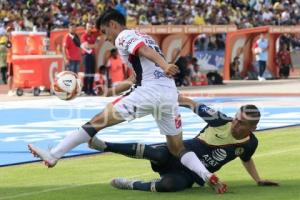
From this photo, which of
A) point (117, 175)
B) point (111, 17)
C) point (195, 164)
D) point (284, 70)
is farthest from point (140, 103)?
point (284, 70)

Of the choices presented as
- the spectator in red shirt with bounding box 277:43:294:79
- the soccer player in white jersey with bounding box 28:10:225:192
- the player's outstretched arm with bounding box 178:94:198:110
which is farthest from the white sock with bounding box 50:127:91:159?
the spectator in red shirt with bounding box 277:43:294:79

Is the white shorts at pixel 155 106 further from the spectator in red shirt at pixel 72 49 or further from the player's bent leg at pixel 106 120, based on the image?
the spectator in red shirt at pixel 72 49

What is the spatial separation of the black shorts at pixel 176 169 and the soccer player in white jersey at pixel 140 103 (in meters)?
0.16

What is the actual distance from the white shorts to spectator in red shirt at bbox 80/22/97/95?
17.2 metres

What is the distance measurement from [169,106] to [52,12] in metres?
30.3

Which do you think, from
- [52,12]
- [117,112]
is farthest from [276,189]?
[52,12]

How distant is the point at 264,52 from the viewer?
113 ft

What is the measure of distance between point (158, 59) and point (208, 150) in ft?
3.92

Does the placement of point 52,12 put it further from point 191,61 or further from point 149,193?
point 149,193

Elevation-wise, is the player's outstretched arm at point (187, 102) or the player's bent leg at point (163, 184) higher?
the player's outstretched arm at point (187, 102)

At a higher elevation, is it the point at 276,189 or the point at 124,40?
the point at 124,40

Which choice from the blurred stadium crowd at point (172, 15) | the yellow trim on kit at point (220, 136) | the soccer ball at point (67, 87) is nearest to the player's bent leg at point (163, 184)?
the yellow trim on kit at point (220, 136)

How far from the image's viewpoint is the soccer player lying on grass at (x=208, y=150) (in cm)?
966

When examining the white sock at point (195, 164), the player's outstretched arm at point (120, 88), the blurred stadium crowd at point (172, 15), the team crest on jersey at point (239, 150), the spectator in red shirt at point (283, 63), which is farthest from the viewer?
the spectator in red shirt at point (283, 63)
